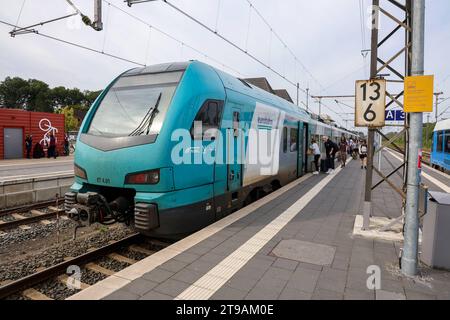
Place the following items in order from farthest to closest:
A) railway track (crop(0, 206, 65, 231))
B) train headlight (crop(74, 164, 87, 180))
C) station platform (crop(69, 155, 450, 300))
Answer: railway track (crop(0, 206, 65, 231))
train headlight (crop(74, 164, 87, 180))
station platform (crop(69, 155, 450, 300))

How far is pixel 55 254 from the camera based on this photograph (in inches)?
196

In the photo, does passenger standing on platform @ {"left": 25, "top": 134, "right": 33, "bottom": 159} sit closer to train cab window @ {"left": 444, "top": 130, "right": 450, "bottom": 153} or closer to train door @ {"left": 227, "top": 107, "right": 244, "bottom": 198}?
train door @ {"left": 227, "top": 107, "right": 244, "bottom": 198}

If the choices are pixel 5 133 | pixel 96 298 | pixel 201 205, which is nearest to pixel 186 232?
pixel 201 205

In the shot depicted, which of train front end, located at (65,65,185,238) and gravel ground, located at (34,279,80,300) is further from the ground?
train front end, located at (65,65,185,238)

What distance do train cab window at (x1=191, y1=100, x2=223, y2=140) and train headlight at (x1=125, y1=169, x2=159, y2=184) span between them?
34.2 inches

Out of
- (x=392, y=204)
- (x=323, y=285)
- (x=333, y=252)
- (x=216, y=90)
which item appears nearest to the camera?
(x=323, y=285)

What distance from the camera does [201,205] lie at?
16.4 ft

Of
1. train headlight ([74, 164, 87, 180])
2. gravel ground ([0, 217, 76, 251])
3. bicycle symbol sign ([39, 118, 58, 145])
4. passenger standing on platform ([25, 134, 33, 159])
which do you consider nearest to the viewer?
train headlight ([74, 164, 87, 180])

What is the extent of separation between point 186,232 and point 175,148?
4.57 ft

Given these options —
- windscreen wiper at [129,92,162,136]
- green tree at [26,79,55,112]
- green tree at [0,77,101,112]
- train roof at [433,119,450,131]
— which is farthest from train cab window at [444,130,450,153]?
green tree at [26,79,55,112]

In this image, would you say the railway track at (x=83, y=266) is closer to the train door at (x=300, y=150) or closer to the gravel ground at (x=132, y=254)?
the gravel ground at (x=132, y=254)

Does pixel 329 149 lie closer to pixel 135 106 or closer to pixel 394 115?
pixel 394 115

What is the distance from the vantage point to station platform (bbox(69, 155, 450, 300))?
3.07 metres
